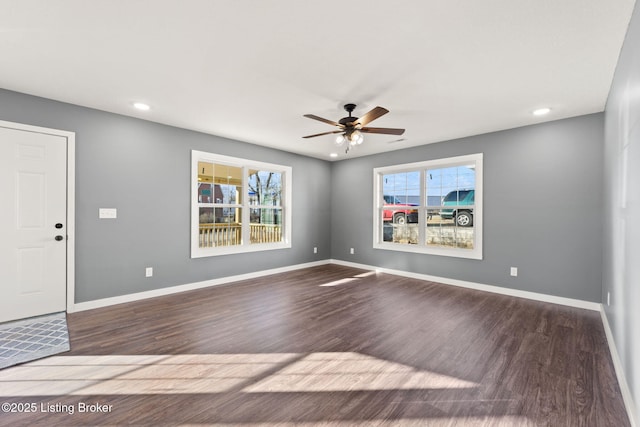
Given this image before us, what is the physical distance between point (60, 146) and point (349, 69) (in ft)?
11.7

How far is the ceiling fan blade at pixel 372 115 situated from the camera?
2940 mm

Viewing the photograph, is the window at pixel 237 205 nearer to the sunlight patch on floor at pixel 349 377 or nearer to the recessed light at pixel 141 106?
the recessed light at pixel 141 106

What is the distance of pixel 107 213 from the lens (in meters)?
3.78

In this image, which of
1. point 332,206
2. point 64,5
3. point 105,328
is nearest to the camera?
point 64,5

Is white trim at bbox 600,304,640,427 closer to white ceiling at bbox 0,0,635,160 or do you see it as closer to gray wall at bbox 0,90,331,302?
white ceiling at bbox 0,0,635,160

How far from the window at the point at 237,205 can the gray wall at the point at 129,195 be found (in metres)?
0.15

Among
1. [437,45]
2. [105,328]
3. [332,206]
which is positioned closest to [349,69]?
[437,45]

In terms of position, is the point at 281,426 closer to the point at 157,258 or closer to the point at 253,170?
the point at 157,258

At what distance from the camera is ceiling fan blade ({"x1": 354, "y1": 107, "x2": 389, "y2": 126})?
9.64 feet

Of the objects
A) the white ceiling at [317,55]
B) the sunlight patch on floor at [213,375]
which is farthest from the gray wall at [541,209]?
the sunlight patch on floor at [213,375]

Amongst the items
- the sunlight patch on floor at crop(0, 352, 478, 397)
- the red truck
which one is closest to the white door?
the sunlight patch on floor at crop(0, 352, 478, 397)

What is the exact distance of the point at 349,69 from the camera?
2.64 meters

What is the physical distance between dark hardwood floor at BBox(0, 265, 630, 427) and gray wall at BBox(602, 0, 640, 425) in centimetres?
37

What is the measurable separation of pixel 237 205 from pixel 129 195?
5.78 ft
